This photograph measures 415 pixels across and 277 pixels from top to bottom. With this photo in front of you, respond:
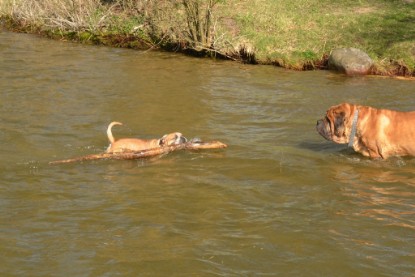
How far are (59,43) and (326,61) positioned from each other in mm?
8144

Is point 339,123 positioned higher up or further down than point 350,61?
further down

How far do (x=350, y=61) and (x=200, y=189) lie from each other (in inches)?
342

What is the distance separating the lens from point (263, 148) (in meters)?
8.98

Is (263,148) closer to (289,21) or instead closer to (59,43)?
(289,21)

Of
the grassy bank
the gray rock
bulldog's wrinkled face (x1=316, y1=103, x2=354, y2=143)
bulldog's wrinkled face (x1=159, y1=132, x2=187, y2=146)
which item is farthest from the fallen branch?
the grassy bank

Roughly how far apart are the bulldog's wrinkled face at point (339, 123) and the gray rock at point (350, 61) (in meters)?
6.75

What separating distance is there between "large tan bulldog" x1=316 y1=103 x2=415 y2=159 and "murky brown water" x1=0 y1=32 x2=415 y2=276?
0.20 metres

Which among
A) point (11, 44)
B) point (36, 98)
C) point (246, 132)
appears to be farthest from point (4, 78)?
point (246, 132)

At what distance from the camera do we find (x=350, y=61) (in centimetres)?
1484

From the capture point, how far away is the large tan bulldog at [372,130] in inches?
313

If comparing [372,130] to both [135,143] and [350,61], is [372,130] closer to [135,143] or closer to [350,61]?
[135,143]

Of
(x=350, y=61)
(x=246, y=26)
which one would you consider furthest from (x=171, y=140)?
(x=246, y=26)

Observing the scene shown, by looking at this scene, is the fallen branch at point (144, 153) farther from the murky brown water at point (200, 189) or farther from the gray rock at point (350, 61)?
the gray rock at point (350, 61)

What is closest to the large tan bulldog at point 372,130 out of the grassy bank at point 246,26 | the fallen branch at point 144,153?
the fallen branch at point 144,153
